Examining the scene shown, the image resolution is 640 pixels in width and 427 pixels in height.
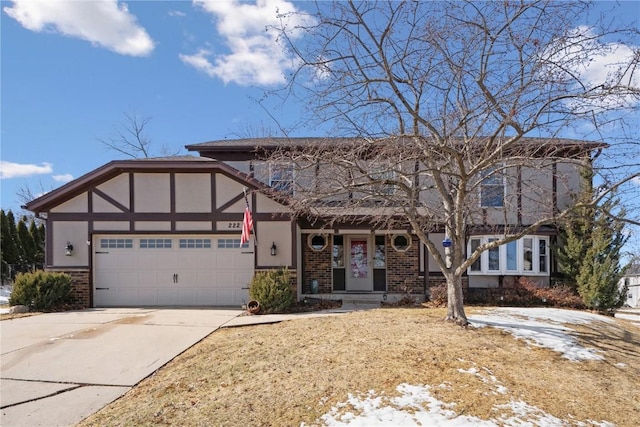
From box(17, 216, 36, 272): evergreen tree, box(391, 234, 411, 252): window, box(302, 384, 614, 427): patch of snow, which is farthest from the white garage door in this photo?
box(17, 216, 36, 272): evergreen tree

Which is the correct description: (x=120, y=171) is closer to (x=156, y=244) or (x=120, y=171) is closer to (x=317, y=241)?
(x=156, y=244)

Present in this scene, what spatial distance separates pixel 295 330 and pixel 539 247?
977cm

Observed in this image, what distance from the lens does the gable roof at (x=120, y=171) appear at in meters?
12.6

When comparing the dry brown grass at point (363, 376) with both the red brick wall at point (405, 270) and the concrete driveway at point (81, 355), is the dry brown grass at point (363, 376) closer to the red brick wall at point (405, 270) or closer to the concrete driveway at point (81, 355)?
the concrete driveway at point (81, 355)

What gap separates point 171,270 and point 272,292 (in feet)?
11.9

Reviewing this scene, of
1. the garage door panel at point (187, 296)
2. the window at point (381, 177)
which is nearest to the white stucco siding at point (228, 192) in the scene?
the garage door panel at point (187, 296)

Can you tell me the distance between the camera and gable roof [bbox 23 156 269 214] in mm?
12562

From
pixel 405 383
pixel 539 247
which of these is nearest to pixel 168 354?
pixel 405 383

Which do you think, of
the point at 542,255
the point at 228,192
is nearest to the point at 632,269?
the point at 542,255

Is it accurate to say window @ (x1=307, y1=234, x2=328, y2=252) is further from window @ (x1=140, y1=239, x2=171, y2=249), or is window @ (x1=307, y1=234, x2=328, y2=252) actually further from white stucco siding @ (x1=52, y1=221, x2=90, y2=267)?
white stucco siding @ (x1=52, y1=221, x2=90, y2=267)

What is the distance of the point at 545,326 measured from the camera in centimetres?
856

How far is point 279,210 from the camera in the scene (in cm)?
1286

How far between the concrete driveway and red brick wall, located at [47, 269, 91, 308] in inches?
49.2

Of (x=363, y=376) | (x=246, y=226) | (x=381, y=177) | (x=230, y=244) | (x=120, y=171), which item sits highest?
(x=120, y=171)
